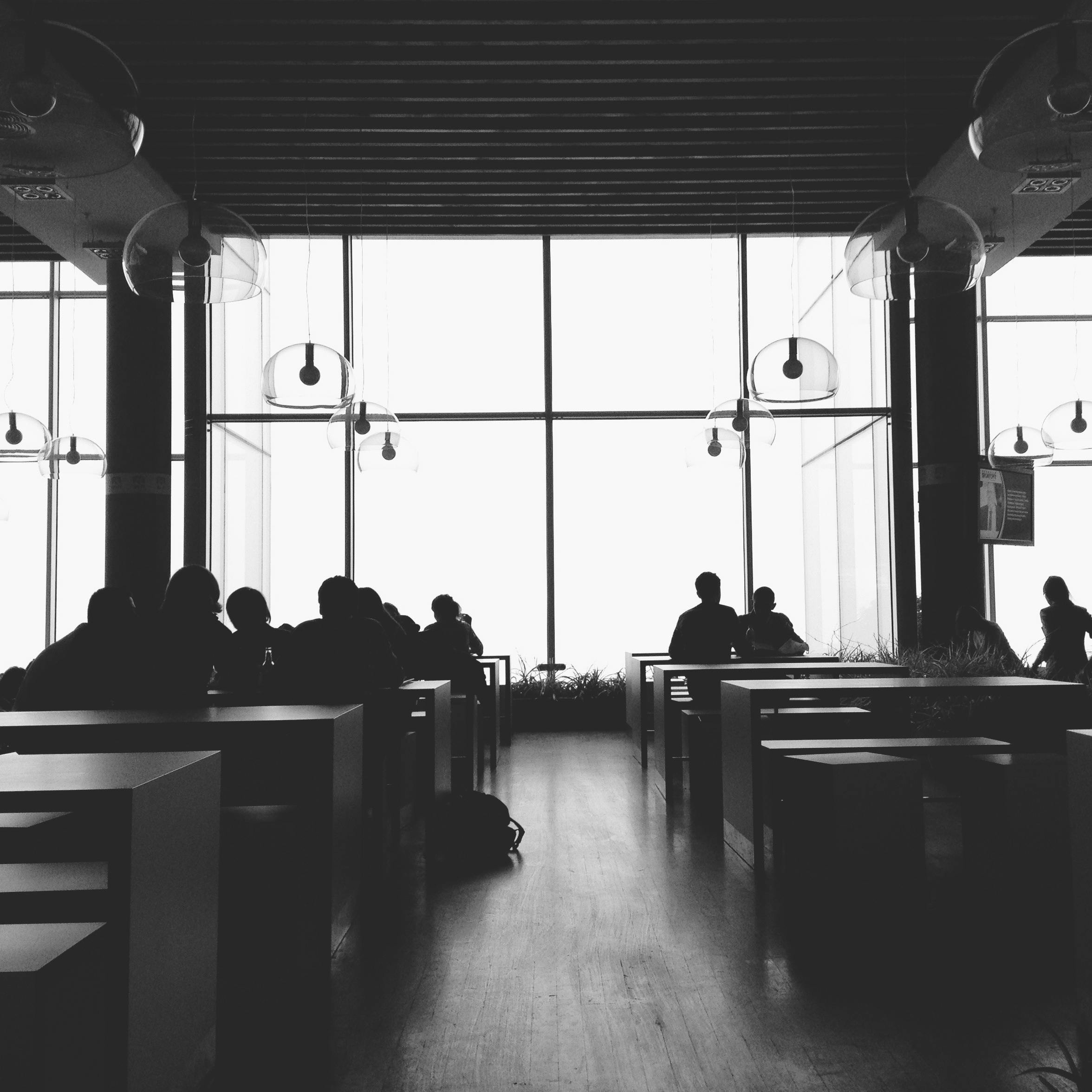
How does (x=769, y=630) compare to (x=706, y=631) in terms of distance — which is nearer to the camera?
(x=706, y=631)

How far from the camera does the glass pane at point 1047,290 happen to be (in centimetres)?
1070

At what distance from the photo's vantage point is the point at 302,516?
410 inches

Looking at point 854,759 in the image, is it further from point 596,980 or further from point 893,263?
point 893,263

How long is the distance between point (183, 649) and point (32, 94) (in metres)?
1.90

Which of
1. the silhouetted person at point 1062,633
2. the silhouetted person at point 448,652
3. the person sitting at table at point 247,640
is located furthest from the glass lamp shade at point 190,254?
the silhouetted person at point 1062,633

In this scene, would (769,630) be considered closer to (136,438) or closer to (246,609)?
(246,609)

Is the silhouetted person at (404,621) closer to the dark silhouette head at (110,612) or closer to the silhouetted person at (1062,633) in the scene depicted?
the dark silhouette head at (110,612)

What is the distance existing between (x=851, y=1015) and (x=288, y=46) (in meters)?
5.71

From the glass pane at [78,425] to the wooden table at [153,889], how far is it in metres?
8.80

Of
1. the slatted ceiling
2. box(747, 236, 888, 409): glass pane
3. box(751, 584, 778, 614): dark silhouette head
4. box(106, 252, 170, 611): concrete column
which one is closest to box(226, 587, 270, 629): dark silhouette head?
the slatted ceiling

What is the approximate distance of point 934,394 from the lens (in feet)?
27.1

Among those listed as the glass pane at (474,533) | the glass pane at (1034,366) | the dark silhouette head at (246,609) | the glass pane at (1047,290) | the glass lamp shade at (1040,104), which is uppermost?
the glass pane at (1047,290)

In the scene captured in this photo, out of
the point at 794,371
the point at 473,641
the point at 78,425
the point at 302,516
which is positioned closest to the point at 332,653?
the point at 794,371

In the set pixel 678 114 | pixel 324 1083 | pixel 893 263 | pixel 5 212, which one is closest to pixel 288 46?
pixel 678 114
